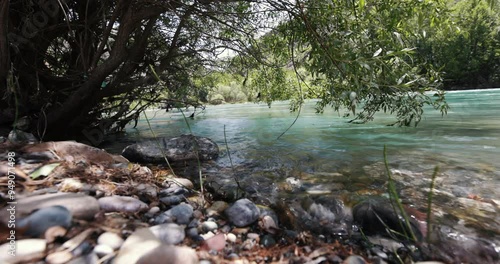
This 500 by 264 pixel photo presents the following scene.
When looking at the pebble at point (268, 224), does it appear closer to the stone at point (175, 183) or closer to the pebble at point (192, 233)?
the pebble at point (192, 233)

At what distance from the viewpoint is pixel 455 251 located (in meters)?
1.56

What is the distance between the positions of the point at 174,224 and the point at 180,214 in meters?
0.17

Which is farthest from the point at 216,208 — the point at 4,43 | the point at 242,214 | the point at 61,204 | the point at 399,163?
the point at 4,43

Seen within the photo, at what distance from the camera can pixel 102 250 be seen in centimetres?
127

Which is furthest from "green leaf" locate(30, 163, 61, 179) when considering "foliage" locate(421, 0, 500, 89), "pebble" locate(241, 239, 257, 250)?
"foliage" locate(421, 0, 500, 89)

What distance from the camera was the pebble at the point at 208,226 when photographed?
1.68m

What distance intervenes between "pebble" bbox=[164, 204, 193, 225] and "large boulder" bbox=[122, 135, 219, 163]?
2.35 meters

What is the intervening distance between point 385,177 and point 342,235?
5.28ft

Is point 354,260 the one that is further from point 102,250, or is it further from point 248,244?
point 102,250

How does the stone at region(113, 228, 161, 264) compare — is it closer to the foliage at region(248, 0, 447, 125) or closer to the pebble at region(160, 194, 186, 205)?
the pebble at region(160, 194, 186, 205)

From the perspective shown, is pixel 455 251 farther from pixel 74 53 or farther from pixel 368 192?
pixel 74 53

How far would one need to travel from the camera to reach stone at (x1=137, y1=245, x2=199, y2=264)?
1178mm

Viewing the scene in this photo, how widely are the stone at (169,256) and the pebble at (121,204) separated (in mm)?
586

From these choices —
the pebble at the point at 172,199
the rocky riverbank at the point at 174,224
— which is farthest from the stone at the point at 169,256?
the pebble at the point at 172,199
